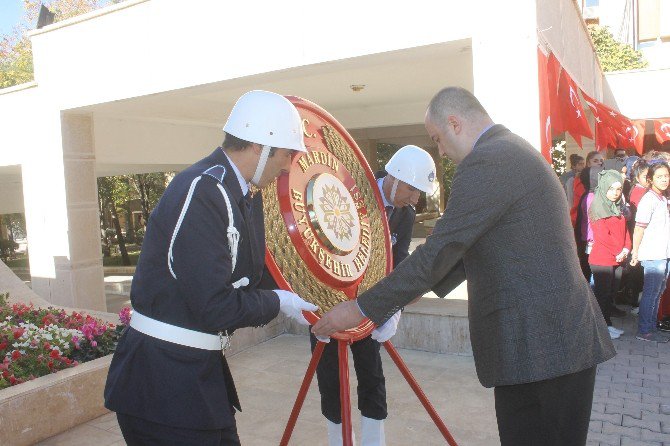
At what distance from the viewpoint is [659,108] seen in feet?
46.3

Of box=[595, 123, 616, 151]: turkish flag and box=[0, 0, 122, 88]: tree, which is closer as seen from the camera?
box=[595, 123, 616, 151]: turkish flag

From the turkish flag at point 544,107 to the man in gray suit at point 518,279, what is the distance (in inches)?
124

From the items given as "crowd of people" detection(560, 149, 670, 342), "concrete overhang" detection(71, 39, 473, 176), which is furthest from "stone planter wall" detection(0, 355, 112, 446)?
"crowd of people" detection(560, 149, 670, 342)

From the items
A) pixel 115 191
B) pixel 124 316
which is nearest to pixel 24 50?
pixel 115 191

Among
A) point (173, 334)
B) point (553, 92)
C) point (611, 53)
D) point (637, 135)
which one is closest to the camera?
point (173, 334)

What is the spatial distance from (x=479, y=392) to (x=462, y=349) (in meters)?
0.94

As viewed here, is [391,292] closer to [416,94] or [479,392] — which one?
[479,392]

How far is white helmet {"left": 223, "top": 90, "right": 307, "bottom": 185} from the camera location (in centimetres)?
184

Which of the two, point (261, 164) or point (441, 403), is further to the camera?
point (441, 403)

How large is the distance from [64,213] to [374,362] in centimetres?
A: 628

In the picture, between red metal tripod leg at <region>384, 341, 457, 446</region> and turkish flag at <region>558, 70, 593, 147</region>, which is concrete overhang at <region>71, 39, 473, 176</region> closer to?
turkish flag at <region>558, 70, 593, 147</region>

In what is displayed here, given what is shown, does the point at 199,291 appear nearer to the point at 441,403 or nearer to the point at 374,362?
the point at 374,362

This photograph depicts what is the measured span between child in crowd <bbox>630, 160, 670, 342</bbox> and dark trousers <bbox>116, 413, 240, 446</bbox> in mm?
5261

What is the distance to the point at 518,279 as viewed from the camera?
183 centimetres
